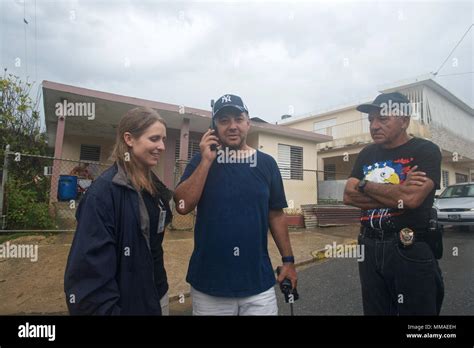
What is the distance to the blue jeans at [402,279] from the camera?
1.61 meters

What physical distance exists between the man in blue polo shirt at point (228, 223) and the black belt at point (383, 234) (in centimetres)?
72

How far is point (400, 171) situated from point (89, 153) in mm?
10042

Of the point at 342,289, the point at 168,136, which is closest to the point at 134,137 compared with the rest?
the point at 342,289

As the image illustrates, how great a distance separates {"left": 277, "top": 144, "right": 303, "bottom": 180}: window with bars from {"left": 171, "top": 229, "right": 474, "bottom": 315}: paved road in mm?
4778

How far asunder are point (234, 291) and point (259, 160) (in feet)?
2.60

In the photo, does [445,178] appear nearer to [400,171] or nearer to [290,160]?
[290,160]

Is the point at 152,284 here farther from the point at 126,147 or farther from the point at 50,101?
the point at 50,101

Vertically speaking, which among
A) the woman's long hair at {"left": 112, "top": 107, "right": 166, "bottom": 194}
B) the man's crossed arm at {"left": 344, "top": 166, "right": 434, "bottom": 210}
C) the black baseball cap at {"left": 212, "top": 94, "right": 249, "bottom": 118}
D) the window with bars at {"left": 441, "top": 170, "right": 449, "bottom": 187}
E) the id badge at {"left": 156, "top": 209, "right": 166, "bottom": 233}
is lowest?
the id badge at {"left": 156, "top": 209, "right": 166, "bottom": 233}

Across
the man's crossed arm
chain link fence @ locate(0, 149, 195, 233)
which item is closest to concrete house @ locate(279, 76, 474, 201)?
chain link fence @ locate(0, 149, 195, 233)

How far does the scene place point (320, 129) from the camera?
612 inches

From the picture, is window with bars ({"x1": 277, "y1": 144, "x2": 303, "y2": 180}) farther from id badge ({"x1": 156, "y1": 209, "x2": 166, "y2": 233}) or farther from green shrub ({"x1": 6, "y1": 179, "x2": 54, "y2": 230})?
id badge ({"x1": 156, "y1": 209, "x2": 166, "y2": 233})

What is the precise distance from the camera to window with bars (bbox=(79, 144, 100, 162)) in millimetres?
9502

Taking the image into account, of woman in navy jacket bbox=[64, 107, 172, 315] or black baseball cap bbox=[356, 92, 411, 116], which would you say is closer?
woman in navy jacket bbox=[64, 107, 172, 315]

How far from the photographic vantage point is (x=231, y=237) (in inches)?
61.6
